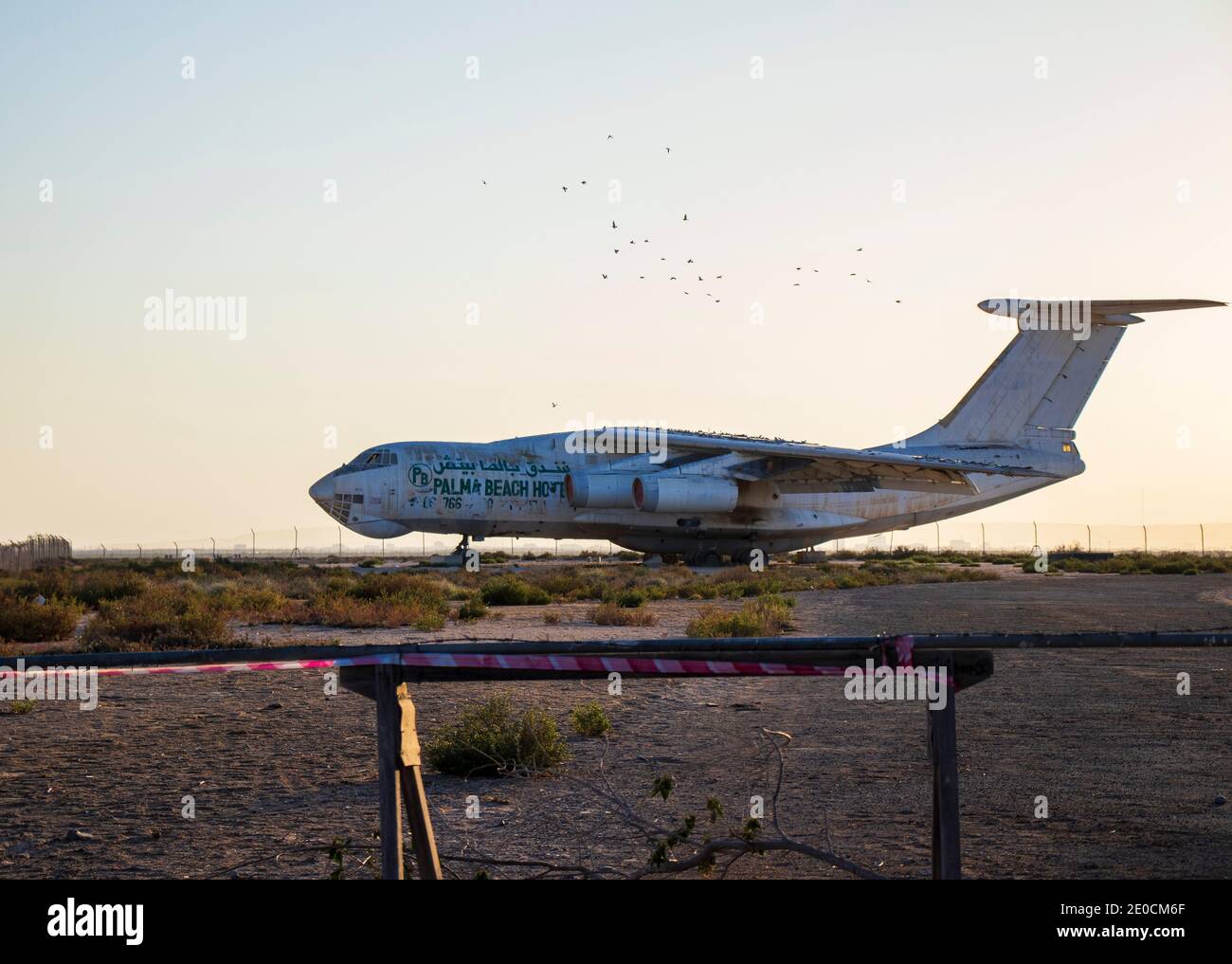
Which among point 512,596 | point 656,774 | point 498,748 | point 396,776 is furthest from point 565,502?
point 396,776

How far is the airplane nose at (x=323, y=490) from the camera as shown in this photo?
3660 centimetres

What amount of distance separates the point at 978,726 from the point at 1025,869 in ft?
14.3

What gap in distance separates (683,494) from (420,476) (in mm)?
7624

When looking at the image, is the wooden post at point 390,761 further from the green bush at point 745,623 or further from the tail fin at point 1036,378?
the tail fin at point 1036,378

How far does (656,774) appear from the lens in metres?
8.07

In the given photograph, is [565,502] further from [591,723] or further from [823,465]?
[591,723]

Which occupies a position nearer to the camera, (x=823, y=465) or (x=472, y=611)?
(x=472, y=611)

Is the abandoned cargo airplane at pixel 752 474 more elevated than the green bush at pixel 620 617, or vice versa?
the abandoned cargo airplane at pixel 752 474

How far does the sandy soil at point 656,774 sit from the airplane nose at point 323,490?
23.2 m

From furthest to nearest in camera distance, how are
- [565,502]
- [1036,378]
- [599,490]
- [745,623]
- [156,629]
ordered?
[1036,378] → [565,502] → [599,490] → [745,623] → [156,629]

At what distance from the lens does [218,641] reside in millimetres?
16328

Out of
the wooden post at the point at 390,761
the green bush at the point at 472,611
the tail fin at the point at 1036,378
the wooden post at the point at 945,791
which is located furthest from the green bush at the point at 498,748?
the tail fin at the point at 1036,378

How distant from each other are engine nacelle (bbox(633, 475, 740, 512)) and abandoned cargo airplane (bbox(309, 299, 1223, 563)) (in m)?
0.04
